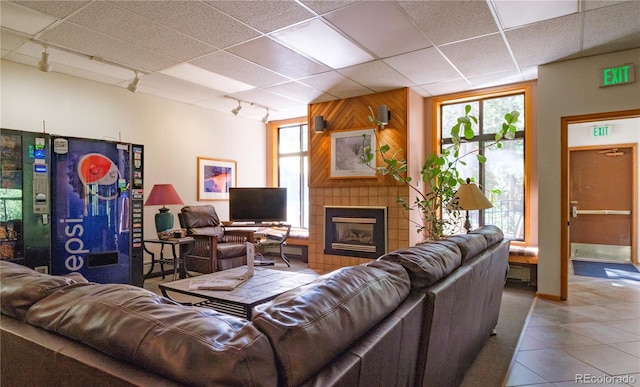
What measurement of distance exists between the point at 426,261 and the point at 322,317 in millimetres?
766

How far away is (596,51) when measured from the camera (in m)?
3.66

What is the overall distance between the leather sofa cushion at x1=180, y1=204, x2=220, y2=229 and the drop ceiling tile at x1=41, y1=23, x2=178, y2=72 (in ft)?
6.56

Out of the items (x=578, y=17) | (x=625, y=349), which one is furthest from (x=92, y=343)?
(x=578, y=17)

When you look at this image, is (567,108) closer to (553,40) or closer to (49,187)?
(553,40)

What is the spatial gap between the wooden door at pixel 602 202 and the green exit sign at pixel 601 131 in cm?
25

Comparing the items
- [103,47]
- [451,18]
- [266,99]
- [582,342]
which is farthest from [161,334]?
[266,99]

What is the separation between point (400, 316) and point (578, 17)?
3.20 m

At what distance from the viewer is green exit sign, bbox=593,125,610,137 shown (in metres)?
6.05

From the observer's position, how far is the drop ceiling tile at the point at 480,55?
11.6ft

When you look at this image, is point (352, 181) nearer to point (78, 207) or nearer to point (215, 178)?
point (215, 178)

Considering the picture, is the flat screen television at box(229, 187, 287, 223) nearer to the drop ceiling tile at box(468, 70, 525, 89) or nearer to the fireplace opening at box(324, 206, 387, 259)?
the fireplace opening at box(324, 206, 387, 259)

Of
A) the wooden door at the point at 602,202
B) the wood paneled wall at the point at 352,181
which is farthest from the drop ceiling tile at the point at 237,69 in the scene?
the wooden door at the point at 602,202

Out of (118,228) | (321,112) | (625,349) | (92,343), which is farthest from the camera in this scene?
(321,112)

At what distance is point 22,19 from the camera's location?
3.01 meters
